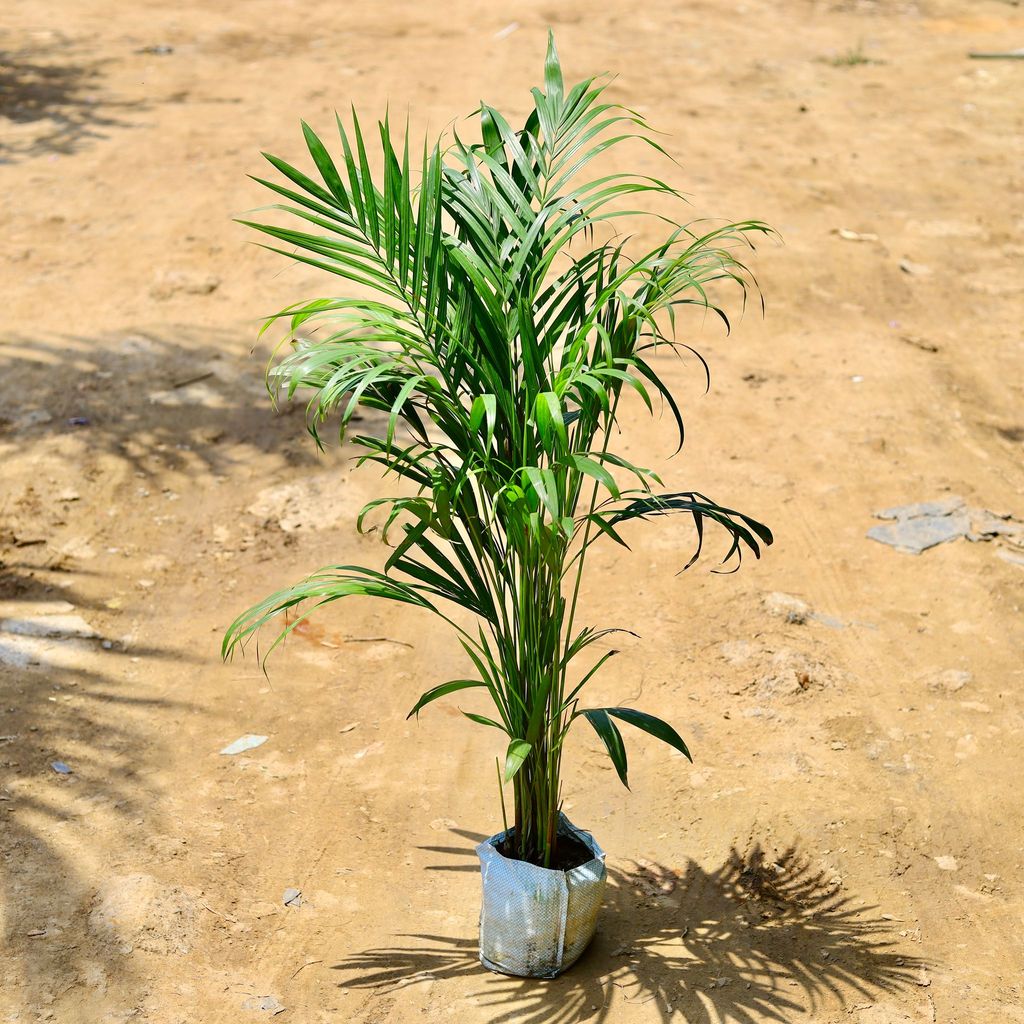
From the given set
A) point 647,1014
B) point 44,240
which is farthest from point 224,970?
point 44,240

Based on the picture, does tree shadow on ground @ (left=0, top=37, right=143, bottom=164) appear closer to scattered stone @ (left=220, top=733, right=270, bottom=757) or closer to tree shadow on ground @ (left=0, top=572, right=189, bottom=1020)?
tree shadow on ground @ (left=0, top=572, right=189, bottom=1020)

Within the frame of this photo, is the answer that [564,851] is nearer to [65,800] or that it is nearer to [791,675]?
[791,675]

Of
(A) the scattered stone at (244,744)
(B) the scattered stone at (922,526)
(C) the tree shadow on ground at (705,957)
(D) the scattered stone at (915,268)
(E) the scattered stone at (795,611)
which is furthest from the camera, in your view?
(D) the scattered stone at (915,268)

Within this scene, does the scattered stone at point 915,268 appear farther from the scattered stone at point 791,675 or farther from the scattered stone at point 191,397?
the scattered stone at point 191,397

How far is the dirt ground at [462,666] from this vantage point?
317 cm

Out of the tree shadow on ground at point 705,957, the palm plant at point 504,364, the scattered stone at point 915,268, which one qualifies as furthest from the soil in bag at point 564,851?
the scattered stone at point 915,268

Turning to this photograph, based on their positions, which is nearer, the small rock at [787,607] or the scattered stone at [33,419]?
the small rock at [787,607]

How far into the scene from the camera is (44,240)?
24.1 ft

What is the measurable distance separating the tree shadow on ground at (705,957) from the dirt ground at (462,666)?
1 centimetres

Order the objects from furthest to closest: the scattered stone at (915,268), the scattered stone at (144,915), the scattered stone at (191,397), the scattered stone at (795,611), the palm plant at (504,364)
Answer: the scattered stone at (915,268), the scattered stone at (191,397), the scattered stone at (795,611), the scattered stone at (144,915), the palm plant at (504,364)

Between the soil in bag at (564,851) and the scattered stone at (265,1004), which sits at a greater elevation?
the soil in bag at (564,851)

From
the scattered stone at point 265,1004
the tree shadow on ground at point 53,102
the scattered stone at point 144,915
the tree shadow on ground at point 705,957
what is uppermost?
the tree shadow on ground at point 53,102

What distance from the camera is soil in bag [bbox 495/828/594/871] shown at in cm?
308

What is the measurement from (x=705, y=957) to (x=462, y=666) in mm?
1542
